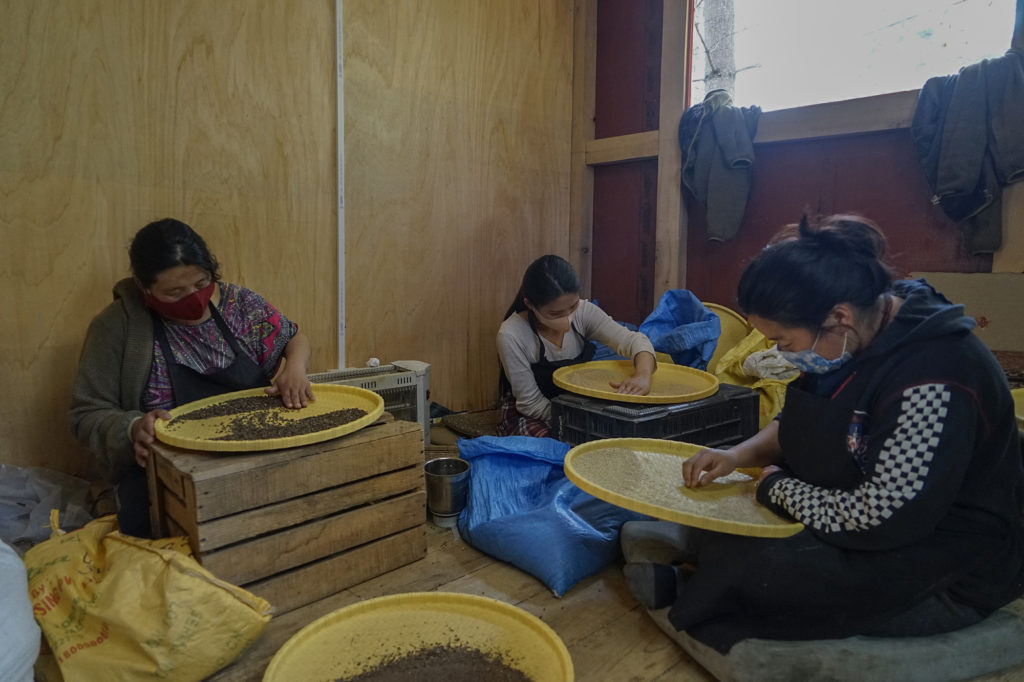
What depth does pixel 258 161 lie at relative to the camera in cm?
251

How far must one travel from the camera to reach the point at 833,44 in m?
2.73

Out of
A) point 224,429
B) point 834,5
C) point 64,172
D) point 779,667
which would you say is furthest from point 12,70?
point 834,5

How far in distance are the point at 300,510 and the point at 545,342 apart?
4.36 ft

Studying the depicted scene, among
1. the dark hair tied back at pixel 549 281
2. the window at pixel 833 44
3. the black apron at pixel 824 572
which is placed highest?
the window at pixel 833 44

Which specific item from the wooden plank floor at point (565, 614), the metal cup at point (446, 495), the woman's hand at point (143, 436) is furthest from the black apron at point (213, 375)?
the wooden plank floor at point (565, 614)

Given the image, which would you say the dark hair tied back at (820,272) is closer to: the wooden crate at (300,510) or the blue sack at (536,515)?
the blue sack at (536,515)

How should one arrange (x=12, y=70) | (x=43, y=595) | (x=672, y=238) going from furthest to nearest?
(x=672, y=238)
(x=12, y=70)
(x=43, y=595)

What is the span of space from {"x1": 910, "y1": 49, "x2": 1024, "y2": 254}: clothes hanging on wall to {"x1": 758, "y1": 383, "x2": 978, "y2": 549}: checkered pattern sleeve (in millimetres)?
1570

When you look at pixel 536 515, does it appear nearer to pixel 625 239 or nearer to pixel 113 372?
pixel 113 372

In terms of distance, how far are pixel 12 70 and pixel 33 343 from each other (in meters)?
0.87

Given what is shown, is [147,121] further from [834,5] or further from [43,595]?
[834,5]

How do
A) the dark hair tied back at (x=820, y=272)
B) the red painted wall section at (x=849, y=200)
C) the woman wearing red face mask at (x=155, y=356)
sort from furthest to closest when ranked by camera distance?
the red painted wall section at (x=849, y=200), the woman wearing red face mask at (x=155, y=356), the dark hair tied back at (x=820, y=272)

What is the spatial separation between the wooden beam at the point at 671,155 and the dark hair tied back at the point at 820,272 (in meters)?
1.98

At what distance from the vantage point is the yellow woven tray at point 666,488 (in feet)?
4.09
